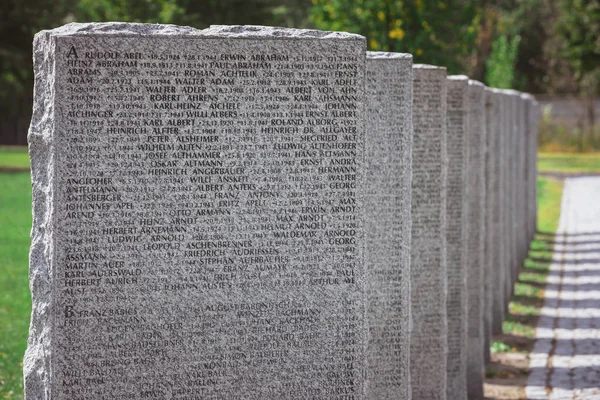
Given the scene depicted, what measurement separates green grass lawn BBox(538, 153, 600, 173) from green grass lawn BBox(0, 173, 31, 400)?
18.8 metres

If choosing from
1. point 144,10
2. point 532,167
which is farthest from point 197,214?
point 144,10

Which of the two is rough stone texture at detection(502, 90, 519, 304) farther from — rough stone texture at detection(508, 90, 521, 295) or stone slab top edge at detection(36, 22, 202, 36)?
stone slab top edge at detection(36, 22, 202, 36)

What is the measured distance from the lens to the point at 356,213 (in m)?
4.49

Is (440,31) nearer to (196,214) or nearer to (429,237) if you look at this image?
(429,237)

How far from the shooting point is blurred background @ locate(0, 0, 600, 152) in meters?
13.7

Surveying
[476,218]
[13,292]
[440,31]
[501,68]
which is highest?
[440,31]

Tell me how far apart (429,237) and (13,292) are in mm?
6843

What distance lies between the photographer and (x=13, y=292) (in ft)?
40.5

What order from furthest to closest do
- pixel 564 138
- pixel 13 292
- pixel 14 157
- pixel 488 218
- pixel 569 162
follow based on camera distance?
A: pixel 14 157
pixel 564 138
pixel 569 162
pixel 13 292
pixel 488 218

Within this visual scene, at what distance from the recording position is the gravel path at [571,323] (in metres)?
8.62

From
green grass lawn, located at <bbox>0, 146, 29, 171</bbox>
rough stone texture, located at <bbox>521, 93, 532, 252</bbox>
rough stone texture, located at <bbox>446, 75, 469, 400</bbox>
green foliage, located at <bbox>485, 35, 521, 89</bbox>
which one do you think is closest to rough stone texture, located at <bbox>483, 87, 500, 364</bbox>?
rough stone texture, located at <bbox>446, 75, 469, 400</bbox>

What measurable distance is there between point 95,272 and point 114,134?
58cm

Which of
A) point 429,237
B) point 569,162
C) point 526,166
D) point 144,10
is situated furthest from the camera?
point 569,162

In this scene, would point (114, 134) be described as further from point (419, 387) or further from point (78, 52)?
point (419, 387)
